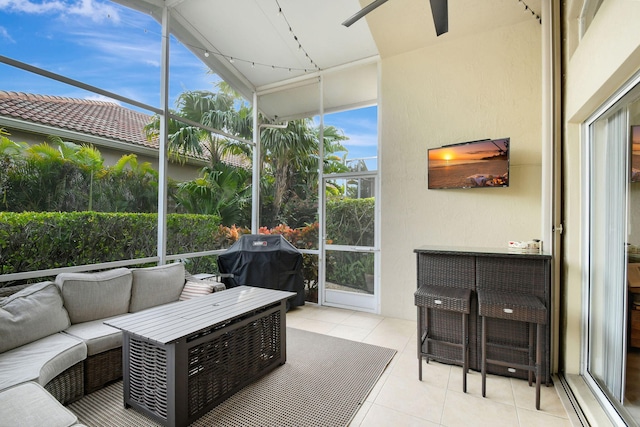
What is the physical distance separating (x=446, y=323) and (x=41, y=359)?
3221 millimetres

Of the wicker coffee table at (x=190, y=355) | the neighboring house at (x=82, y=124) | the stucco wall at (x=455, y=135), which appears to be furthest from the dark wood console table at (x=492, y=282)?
the neighboring house at (x=82, y=124)

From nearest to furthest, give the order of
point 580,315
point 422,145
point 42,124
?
point 580,315 → point 42,124 → point 422,145

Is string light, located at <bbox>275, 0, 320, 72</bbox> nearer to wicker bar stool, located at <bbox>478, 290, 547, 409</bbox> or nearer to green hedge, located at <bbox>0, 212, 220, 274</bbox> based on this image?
green hedge, located at <bbox>0, 212, 220, 274</bbox>

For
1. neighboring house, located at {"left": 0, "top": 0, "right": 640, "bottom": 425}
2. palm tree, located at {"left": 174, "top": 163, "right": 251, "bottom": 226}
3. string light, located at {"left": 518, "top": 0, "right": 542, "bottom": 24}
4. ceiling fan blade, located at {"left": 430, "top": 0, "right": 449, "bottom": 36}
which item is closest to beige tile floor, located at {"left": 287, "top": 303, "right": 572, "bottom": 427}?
neighboring house, located at {"left": 0, "top": 0, "right": 640, "bottom": 425}

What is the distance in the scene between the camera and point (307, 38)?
4.15 m

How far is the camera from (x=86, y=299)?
267cm

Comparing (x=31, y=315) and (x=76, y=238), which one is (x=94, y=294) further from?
(x=76, y=238)

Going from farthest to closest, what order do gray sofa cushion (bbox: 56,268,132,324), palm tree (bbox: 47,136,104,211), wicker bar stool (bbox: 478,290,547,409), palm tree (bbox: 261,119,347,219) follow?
palm tree (bbox: 261,119,347,219) < palm tree (bbox: 47,136,104,211) < gray sofa cushion (bbox: 56,268,132,324) < wicker bar stool (bbox: 478,290,547,409)

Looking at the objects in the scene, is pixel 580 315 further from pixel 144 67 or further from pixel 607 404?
pixel 144 67

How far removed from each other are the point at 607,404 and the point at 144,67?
18.0 feet

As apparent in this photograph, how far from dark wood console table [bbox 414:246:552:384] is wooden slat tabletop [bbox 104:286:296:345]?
59.1 inches

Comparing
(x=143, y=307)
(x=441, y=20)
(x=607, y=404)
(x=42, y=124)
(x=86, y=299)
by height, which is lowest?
(x=607, y=404)

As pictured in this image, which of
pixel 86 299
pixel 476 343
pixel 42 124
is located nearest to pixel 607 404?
pixel 476 343

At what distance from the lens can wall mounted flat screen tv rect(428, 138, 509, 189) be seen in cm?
335
